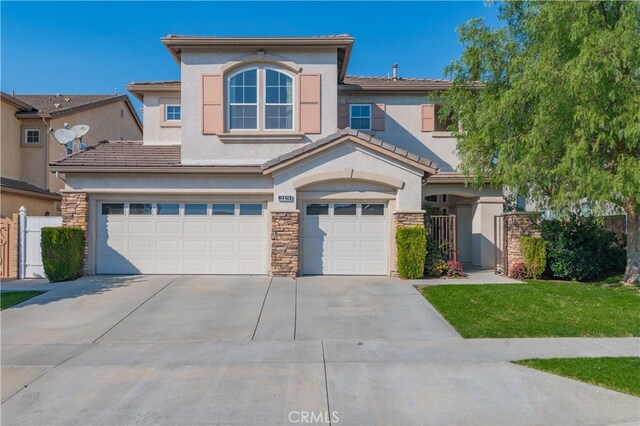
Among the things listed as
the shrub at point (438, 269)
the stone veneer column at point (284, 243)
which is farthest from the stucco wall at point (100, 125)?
the shrub at point (438, 269)

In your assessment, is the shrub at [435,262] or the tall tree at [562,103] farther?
the shrub at [435,262]

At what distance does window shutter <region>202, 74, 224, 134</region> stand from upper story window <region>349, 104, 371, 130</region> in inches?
203

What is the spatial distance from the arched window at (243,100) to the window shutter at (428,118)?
667 centimetres

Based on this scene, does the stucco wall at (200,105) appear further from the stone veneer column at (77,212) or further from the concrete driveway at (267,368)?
the concrete driveway at (267,368)

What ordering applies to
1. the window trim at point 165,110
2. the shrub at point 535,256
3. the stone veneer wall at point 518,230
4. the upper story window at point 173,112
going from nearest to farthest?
the shrub at point 535,256
the stone veneer wall at point 518,230
the window trim at point 165,110
the upper story window at point 173,112

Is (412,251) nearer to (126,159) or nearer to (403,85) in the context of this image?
(403,85)

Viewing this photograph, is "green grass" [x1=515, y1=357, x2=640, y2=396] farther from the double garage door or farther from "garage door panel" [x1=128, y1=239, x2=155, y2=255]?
"garage door panel" [x1=128, y1=239, x2=155, y2=255]

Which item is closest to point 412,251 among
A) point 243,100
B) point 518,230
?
point 518,230

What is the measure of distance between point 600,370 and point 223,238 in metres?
10.2

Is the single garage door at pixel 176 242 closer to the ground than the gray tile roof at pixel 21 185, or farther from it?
closer to the ground

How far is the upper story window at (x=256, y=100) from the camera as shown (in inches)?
557

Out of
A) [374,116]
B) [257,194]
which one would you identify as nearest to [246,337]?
[257,194]

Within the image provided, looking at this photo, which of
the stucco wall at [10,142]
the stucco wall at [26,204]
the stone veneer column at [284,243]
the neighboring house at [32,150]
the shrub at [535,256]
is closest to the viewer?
the stone veneer column at [284,243]

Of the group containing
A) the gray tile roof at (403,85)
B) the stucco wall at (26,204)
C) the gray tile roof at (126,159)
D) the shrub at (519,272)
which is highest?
the gray tile roof at (403,85)
